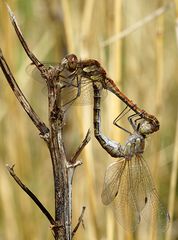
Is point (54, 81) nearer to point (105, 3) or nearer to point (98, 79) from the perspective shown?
point (98, 79)

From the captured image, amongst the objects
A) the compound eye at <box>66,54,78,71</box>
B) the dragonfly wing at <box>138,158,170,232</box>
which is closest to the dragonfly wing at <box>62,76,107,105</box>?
the compound eye at <box>66,54,78,71</box>

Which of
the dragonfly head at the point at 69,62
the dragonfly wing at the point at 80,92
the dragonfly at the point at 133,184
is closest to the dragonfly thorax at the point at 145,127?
the dragonfly at the point at 133,184

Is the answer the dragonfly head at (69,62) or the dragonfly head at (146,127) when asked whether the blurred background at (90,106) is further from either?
the dragonfly head at (69,62)

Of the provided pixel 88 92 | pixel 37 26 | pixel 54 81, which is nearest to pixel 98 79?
pixel 88 92

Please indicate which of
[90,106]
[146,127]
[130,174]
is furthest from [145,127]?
[90,106]

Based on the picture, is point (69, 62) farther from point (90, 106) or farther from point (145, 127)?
point (90, 106)

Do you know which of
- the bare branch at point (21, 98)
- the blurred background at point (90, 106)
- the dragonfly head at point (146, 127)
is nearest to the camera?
the bare branch at point (21, 98)

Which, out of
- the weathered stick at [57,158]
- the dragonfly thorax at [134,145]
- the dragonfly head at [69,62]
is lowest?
the weathered stick at [57,158]
